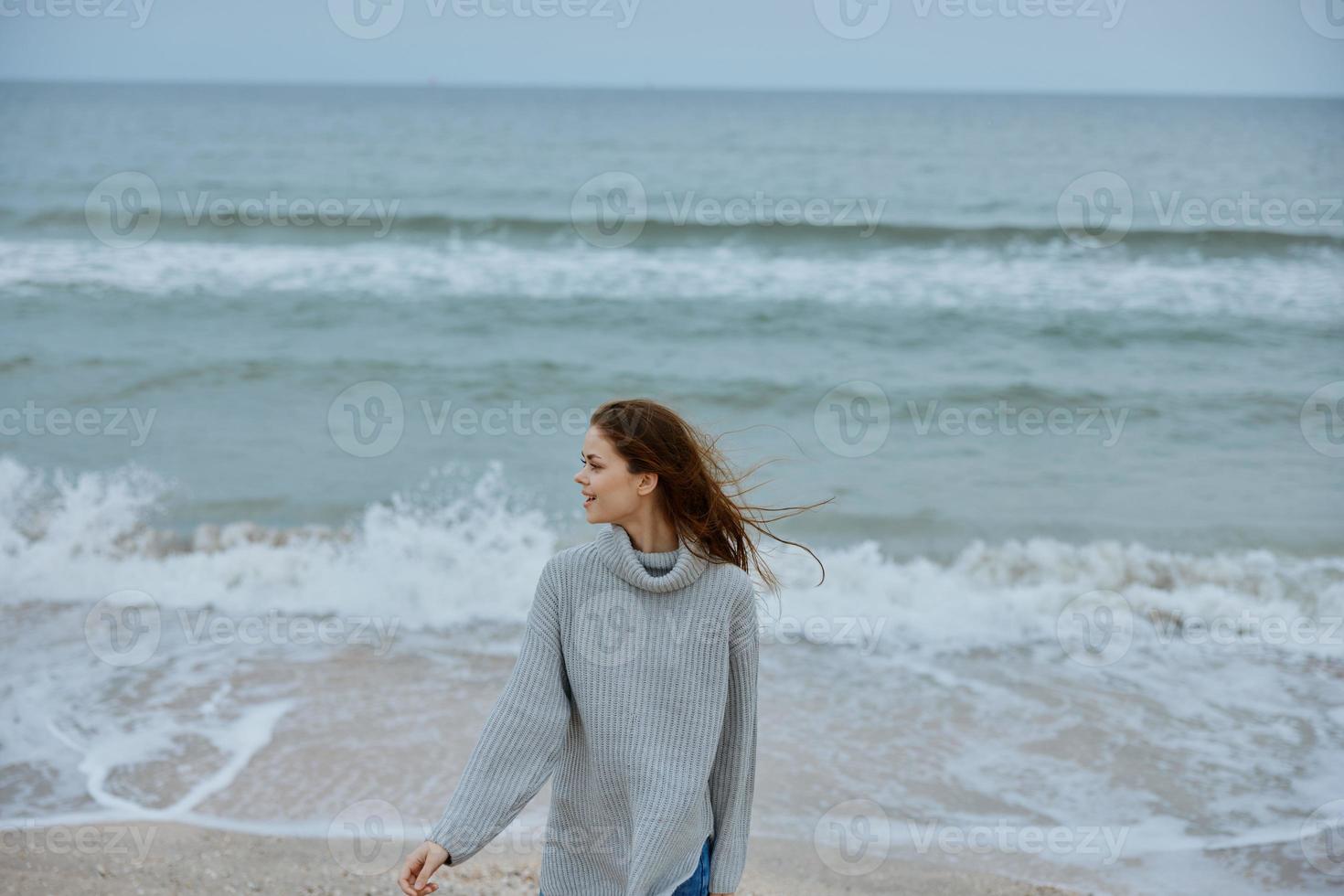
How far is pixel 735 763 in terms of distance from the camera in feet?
7.00

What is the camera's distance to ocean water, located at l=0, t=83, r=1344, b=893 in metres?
4.77

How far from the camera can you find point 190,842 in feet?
13.2

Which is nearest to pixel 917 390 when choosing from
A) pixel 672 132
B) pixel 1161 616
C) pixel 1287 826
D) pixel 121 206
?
pixel 1161 616

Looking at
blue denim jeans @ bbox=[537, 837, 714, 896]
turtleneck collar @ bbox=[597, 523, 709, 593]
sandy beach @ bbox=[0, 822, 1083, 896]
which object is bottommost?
sandy beach @ bbox=[0, 822, 1083, 896]

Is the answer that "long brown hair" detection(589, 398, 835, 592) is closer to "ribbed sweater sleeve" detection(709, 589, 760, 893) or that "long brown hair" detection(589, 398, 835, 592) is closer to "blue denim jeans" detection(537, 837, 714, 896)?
"ribbed sweater sleeve" detection(709, 589, 760, 893)

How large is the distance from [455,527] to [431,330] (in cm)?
610

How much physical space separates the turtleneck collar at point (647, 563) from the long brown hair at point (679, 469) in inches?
1.4

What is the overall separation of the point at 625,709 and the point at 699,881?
35cm

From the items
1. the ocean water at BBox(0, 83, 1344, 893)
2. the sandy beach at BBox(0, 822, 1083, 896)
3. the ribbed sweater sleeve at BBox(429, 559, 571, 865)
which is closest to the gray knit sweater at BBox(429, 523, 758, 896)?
the ribbed sweater sleeve at BBox(429, 559, 571, 865)

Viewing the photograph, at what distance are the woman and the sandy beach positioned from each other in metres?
1.80

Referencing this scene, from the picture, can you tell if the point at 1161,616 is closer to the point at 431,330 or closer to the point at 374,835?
the point at 374,835

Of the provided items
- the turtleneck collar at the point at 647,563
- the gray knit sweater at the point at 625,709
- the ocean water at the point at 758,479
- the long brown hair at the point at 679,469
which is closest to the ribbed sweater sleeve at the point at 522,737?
the gray knit sweater at the point at 625,709

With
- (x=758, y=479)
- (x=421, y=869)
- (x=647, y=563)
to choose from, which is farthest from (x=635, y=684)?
(x=758, y=479)

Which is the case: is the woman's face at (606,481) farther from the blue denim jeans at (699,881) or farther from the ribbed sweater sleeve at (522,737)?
the blue denim jeans at (699,881)
